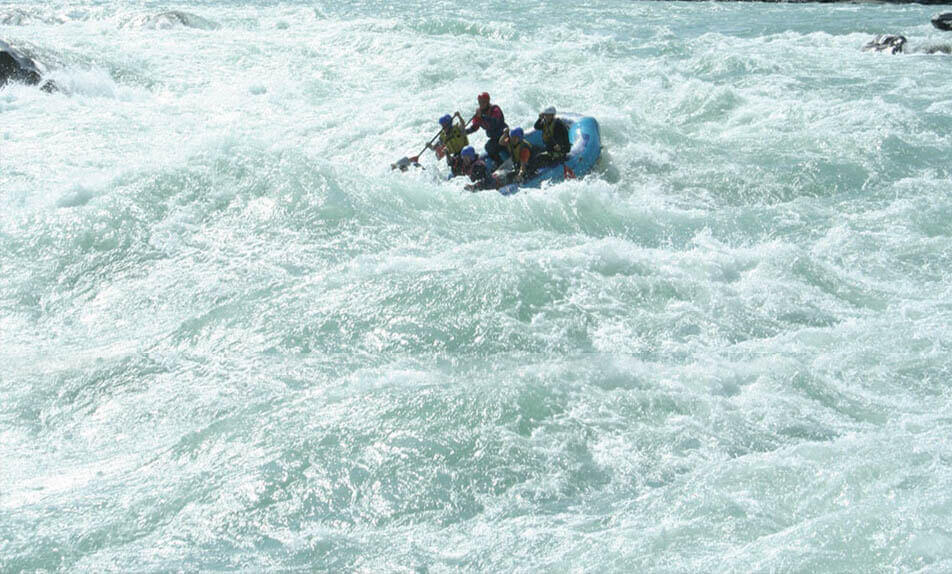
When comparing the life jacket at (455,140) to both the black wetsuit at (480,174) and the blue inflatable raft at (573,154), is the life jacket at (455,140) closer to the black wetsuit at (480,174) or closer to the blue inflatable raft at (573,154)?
the blue inflatable raft at (573,154)

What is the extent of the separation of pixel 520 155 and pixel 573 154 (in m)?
0.73

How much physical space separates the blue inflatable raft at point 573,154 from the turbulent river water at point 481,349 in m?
0.39

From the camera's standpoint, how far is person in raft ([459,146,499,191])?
979cm

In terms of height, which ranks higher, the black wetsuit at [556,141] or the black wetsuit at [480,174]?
the black wetsuit at [556,141]

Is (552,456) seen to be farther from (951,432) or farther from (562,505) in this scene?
(951,432)

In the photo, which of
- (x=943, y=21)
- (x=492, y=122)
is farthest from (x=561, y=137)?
(x=943, y=21)

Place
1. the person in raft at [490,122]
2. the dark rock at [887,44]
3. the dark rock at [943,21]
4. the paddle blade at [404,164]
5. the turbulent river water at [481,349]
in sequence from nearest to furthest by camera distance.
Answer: the turbulent river water at [481,349] → the paddle blade at [404,164] → the person in raft at [490,122] → the dark rock at [887,44] → the dark rock at [943,21]

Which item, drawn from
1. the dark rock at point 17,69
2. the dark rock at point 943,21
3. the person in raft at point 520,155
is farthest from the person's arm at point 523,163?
the dark rock at point 943,21

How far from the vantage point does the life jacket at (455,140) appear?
1065 centimetres

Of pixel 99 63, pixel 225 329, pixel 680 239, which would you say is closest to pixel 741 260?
pixel 680 239

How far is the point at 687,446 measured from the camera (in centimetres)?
546

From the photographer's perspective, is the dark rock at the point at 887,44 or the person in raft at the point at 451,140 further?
the dark rock at the point at 887,44

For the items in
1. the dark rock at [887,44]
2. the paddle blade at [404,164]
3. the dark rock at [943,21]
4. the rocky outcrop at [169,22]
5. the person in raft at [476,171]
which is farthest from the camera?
the rocky outcrop at [169,22]

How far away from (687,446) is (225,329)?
140 inches
